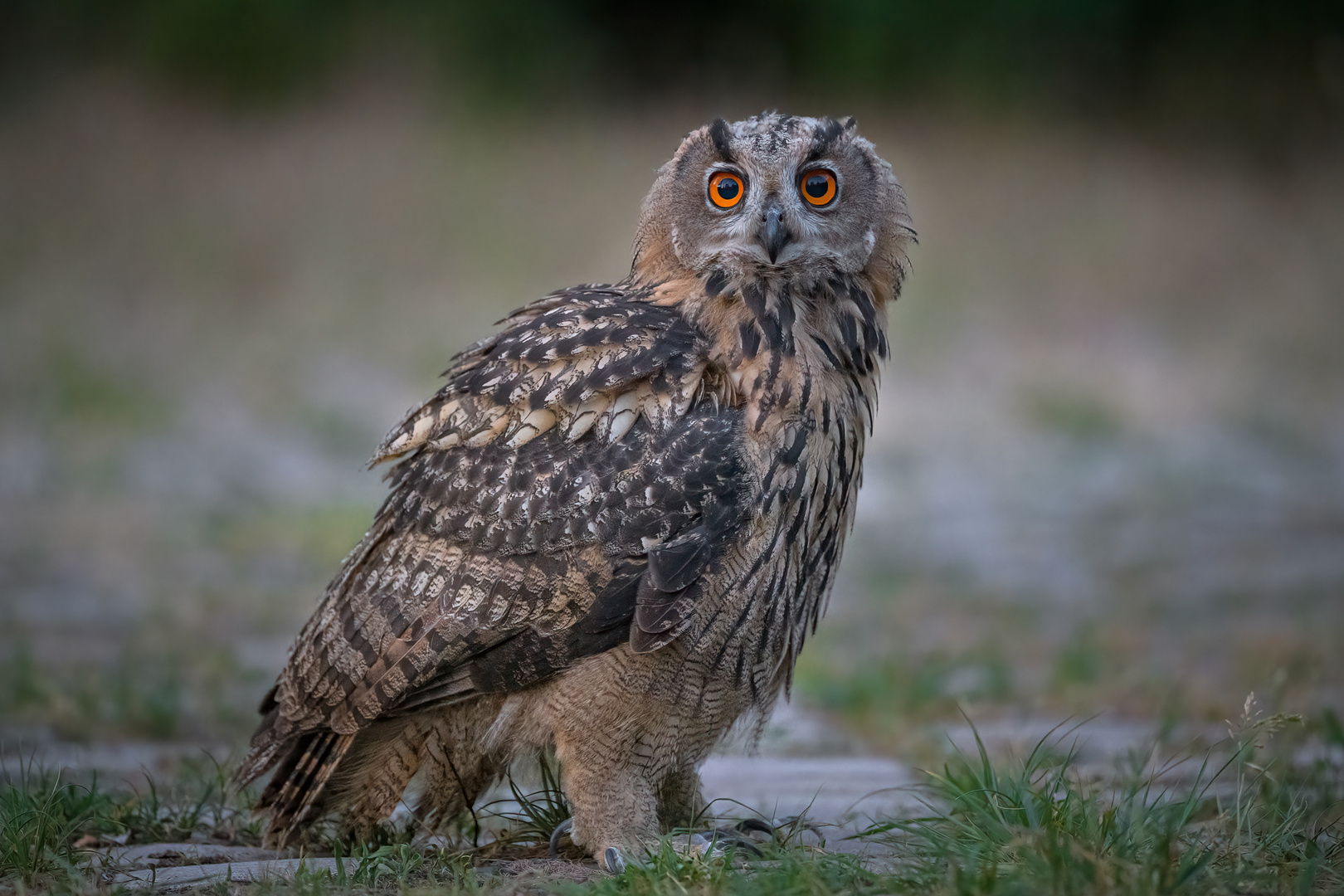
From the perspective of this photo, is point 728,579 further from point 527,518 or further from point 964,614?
point 964,614

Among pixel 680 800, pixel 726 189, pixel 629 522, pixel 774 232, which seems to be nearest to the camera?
pixel 629 522

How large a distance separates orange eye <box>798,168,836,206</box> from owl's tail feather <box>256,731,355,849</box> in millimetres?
1706

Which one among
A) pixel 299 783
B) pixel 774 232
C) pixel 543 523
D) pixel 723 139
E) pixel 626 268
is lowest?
pixel 299 783

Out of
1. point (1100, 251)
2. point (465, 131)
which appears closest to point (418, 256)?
point (465, 131)

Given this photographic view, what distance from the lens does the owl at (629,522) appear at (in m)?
2.98

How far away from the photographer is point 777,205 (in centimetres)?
312

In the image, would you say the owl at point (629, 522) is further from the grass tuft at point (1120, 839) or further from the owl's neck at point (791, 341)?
the grass tuft at point (1120, 839)

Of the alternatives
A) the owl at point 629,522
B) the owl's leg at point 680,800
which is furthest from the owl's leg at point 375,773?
the owl's leg at point 680,800

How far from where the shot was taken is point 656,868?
9.11 feet

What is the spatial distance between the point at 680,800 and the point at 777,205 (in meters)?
1.53

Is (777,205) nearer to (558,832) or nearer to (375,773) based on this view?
(558,832)

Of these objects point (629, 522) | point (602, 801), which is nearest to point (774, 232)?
point (629, 522)

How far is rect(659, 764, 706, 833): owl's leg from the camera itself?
135 inches

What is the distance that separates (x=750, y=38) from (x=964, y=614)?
7833mm
